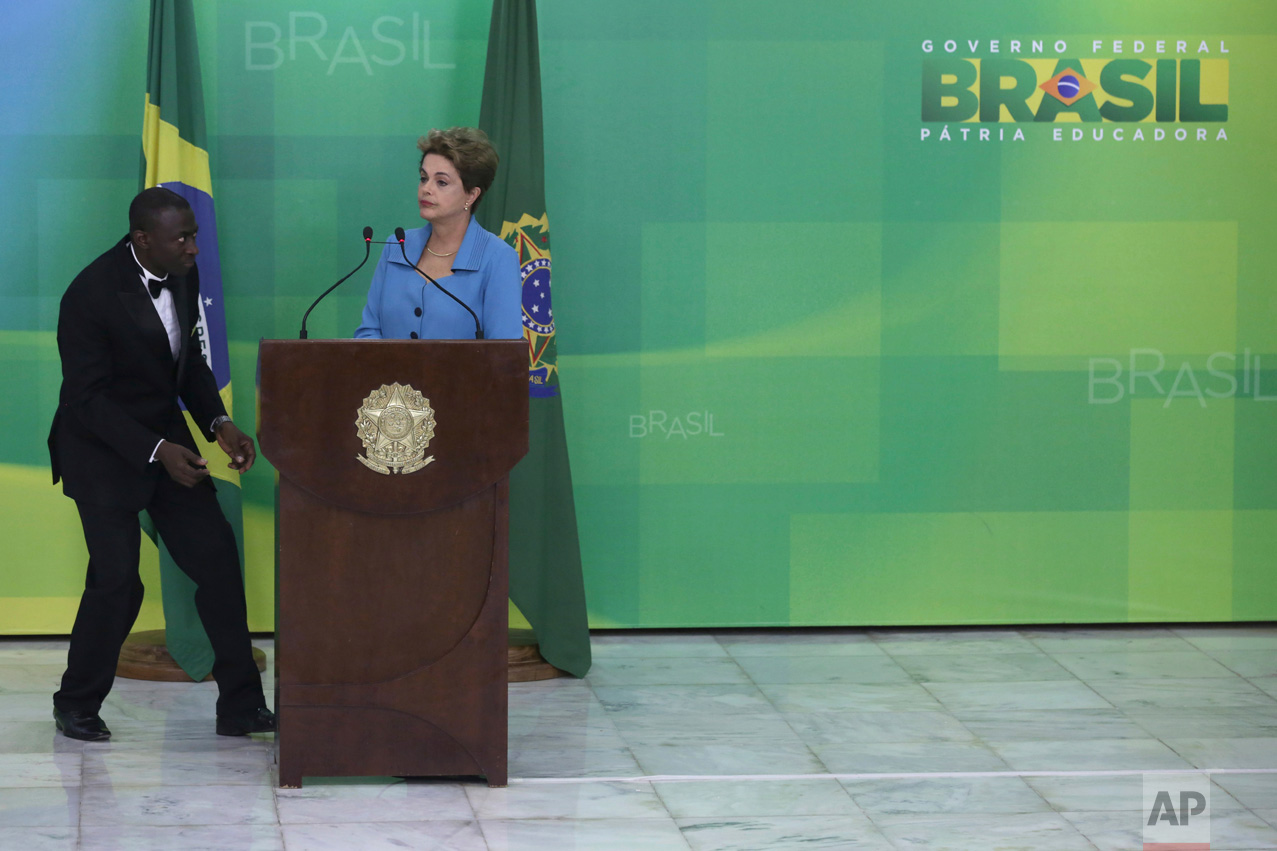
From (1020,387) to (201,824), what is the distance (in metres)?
3.08

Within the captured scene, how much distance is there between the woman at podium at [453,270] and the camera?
3.62 metres

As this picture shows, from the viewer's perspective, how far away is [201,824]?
3.03 metres

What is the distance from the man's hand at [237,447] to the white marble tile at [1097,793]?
2.06m

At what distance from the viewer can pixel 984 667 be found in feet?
14.8

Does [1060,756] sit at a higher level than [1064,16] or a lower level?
lower

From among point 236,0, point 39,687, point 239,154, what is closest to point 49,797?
point 39,687

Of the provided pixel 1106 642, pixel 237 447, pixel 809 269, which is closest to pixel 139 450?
pixel 237 447

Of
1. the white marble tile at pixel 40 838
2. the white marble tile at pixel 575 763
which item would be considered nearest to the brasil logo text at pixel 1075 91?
the white marble tile at pixel 575 763

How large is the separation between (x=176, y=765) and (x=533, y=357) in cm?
157

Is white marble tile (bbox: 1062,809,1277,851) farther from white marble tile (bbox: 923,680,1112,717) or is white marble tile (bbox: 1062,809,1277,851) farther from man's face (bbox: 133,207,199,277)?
man's face (bbox: 133,207,199,277)

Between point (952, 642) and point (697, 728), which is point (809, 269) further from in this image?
point (697, 728)

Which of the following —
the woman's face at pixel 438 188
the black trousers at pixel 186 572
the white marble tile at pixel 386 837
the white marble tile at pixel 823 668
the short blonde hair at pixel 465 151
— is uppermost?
the short blonde hair at pixel 465 151

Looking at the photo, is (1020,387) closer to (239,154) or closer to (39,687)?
(239,154)

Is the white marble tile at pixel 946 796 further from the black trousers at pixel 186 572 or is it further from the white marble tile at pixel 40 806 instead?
the white marble tile at pixel 40 806
